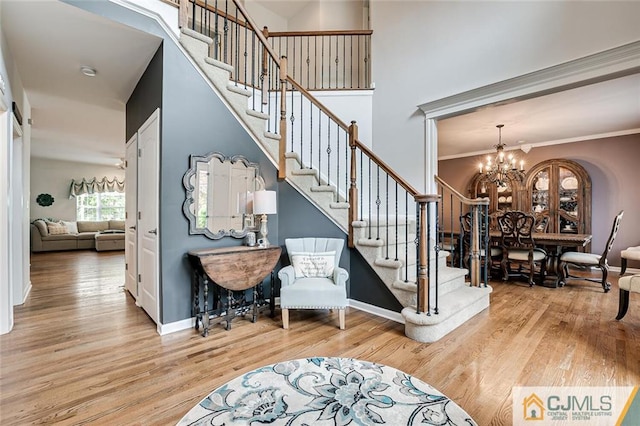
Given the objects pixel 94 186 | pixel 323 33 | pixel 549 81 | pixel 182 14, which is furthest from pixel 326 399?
pixel 94 186

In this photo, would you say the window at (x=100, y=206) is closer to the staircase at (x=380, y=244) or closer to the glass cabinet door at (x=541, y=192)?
the staircase at (x=380, y=244)

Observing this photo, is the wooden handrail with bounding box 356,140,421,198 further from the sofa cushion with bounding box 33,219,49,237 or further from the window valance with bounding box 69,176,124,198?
the window valance with bounding box 69,176,124,198

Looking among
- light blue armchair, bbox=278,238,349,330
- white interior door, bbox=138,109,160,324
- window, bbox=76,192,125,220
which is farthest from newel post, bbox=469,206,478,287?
window, bbox=76,192,125,220

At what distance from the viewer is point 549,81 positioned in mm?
2918

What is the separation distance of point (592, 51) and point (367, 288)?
3.11m

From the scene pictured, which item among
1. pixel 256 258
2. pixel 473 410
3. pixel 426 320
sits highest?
pixel 256 258

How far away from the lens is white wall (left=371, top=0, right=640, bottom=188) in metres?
2.73

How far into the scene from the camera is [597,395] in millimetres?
1665

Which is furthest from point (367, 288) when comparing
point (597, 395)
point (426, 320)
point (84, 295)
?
point (84, 295)

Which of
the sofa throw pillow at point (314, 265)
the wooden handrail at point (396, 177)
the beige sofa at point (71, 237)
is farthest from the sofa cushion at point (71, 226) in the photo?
the wooden handrail at point (396, 177)

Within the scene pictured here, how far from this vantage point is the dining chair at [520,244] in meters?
4.04

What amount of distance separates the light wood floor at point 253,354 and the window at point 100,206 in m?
7.11

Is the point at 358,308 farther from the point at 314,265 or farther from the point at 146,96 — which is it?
the point at 146,96

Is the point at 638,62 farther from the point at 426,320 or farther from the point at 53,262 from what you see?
the point at 53,262
